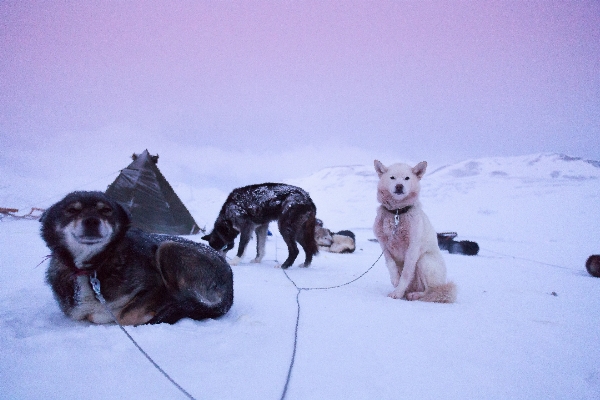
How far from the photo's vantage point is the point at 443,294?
275 cm

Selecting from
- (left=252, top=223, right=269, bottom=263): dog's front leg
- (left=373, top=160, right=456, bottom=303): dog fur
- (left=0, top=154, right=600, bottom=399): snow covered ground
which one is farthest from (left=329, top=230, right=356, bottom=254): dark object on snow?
(left=373, top=160, right=456, bottom=303): dog fur

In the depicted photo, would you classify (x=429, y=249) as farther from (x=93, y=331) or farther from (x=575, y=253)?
(x=575, y=253)

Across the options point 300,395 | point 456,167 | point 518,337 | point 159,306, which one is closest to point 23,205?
point 159,306

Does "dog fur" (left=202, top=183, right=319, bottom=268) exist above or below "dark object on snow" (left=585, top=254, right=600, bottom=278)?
above

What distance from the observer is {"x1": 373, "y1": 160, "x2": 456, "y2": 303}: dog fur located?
2.85 meters

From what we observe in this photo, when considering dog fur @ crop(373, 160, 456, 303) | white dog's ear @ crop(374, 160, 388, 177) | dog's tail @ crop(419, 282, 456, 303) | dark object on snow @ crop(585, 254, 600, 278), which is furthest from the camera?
dark object on snow @ crop(585, 254, 600, 278)

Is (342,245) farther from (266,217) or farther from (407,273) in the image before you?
(407,273)

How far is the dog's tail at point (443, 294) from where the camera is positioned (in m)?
2.73

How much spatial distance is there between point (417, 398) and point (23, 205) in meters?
16.5

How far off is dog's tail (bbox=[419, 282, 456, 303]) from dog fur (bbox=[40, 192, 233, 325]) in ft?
6.72

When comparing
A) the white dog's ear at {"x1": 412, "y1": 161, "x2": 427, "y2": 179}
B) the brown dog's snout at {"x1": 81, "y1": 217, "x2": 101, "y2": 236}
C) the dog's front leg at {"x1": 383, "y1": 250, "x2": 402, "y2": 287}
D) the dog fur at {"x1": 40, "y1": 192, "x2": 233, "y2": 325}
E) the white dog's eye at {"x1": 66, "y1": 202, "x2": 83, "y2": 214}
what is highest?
the white dog's ear at {"x1": 412, "y1": 161, "x2": 427, "y2": 179}

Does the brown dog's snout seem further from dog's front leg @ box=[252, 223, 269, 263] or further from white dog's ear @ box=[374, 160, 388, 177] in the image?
dog's front leg @ box=[252, 223, 269, 263]

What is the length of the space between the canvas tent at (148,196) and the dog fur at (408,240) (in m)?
7.61

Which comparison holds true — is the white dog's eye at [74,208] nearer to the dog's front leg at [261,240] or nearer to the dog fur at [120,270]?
the dog fur at [120,270]
